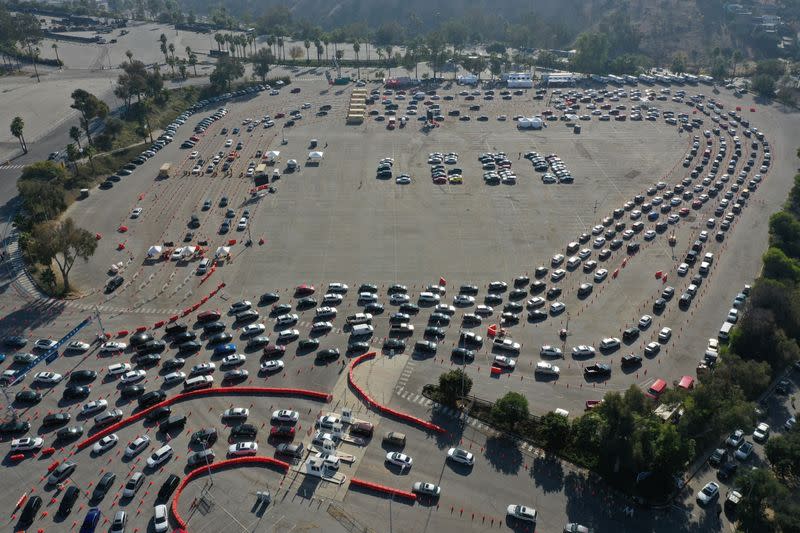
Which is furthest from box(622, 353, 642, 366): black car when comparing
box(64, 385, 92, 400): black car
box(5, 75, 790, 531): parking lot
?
box(64, 385, 92, 400): black car

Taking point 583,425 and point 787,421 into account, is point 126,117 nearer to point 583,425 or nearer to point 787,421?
point 583,425

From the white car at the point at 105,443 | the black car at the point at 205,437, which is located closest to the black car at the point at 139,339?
the white car at the point at 105,443

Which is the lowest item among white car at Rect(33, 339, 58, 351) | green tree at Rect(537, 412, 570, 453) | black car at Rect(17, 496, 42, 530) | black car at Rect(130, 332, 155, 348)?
black car at Rect(17, 496, 42, 530)

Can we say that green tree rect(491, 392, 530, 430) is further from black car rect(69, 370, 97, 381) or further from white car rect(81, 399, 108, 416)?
black car rect(69, 370, 97, 381)

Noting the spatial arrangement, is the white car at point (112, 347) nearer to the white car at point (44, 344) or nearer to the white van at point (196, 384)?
the white car at point (44, 344)

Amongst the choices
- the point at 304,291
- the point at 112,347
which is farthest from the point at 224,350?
the point at 304,291

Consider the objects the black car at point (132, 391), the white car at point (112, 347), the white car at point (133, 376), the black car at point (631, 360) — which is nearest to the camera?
the black car at point (132, 391)

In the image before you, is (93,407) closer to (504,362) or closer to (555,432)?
(504,362)
